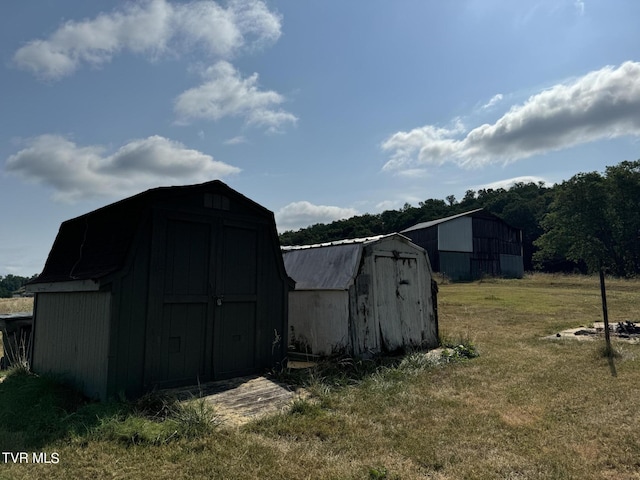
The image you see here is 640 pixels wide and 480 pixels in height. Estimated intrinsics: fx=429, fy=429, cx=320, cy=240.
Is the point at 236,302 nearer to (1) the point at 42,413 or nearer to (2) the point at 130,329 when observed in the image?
(2) the point at 130,329

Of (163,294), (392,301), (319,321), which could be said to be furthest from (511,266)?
(163,294)

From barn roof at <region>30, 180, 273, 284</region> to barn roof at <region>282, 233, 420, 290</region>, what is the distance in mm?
2268

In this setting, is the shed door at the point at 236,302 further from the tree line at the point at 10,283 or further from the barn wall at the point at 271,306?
the tree line at the point at 10,283

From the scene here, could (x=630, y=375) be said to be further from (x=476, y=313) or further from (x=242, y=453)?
(x=476, y=313)

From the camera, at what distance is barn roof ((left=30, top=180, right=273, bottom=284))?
233 inches

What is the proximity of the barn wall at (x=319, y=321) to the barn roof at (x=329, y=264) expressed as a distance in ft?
0.60

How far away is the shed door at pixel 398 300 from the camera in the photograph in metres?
9.36

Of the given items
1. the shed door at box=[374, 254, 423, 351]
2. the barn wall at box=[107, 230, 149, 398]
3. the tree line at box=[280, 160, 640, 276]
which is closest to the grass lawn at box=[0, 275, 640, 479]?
the barn wall at box=[107, 230, 149, 398]

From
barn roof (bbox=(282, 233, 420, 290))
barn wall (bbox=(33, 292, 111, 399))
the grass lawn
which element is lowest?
the grass lawn

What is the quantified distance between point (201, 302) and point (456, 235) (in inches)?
1486

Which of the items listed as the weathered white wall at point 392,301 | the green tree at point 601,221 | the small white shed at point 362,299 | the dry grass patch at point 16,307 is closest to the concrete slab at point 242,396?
the small white shed at point 362,299

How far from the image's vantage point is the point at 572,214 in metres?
49.8

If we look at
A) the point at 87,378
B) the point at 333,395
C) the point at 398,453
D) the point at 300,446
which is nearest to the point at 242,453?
the point at 300,446

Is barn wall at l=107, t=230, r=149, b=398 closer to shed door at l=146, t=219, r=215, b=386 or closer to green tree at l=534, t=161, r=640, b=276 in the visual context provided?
shed door at l=146, t=219, r=215, b=386
